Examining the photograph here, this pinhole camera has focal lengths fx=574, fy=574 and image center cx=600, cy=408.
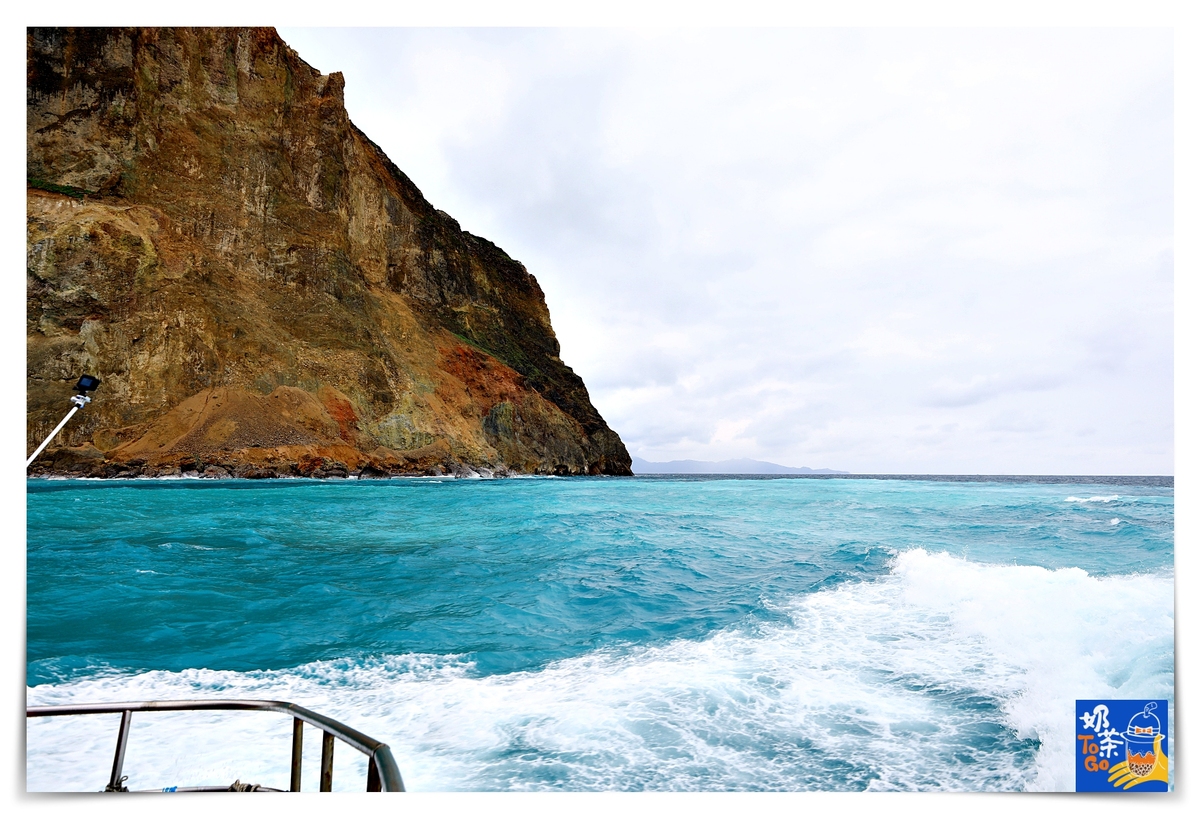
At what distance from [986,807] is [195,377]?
28.9 metres

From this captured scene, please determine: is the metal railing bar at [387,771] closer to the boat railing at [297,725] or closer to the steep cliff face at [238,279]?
the boat railing at [297,725]

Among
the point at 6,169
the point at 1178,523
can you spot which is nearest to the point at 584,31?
the point at 6,169

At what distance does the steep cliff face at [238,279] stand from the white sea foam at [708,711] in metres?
19.2

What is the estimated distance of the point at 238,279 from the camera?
28.0 meters

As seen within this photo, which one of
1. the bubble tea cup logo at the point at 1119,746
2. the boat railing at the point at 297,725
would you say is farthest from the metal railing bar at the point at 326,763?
the bubble tea cup logo at the point at 1119,746

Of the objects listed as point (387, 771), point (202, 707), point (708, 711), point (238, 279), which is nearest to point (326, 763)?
point (202, 707)

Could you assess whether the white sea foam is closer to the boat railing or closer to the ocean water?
the ocean water

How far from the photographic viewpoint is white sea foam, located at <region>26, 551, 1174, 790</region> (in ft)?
9.23

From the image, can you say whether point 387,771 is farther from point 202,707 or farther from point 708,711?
point 708,711

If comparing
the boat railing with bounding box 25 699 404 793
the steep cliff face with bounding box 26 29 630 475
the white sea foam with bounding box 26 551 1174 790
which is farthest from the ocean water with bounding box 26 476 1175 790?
the steep cliff face with bounding box 26 29 630 475

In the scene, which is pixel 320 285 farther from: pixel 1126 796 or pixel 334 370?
pixel 1126 796

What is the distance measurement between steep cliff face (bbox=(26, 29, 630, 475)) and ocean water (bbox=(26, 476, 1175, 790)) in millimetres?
17179

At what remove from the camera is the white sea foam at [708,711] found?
9.23ft

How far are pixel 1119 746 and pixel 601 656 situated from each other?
3.01 meters
